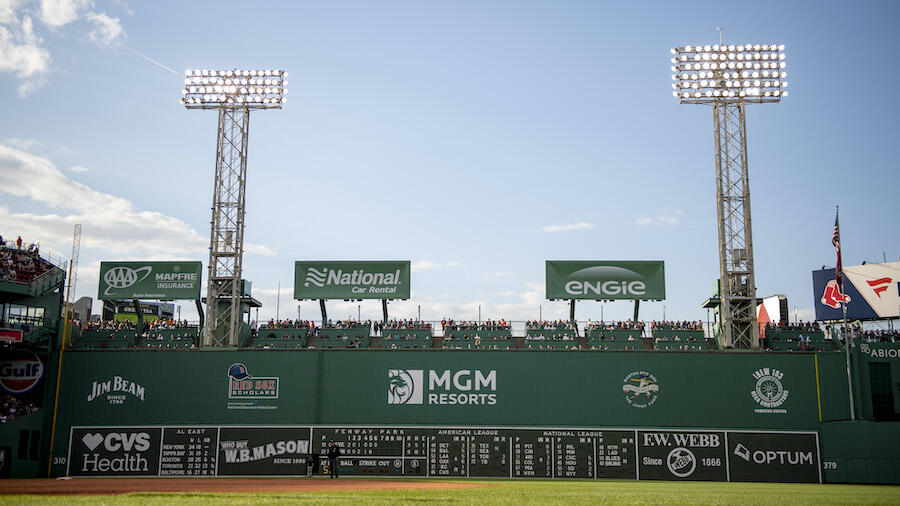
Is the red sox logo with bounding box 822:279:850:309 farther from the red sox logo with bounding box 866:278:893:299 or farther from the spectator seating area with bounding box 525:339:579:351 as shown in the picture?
the spectator seating area with bounding box 525:339:579:351

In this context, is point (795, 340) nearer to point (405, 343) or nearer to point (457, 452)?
point (457, 452)

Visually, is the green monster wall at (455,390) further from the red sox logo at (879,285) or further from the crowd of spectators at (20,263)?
the red sox logo at (879,285)

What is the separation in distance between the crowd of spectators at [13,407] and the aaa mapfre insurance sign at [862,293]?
141 ft

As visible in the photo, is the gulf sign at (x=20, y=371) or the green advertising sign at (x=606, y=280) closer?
the gulf sign at (x=20, y=371)

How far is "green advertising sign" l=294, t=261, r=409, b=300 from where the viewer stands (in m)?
43.1

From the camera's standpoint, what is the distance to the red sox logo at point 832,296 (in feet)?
151

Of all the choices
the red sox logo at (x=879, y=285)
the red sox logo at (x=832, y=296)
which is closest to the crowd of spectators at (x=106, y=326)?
the red sox logo at (x=832, y=296)

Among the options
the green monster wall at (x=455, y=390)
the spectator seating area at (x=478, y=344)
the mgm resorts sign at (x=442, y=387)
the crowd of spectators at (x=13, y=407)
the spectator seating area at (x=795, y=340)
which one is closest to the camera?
the crowd of spectators at (x=13, y=407)

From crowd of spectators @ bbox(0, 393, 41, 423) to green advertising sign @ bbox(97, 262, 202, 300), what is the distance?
774 centimetres

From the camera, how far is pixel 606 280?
42688mm

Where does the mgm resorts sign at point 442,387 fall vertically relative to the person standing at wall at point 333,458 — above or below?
above

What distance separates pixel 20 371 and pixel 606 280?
101 feet

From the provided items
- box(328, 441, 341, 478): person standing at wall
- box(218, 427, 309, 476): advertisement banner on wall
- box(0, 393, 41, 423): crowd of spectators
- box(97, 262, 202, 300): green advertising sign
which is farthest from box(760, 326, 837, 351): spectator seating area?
box(0, 393, 41, 423): crowd of spectators

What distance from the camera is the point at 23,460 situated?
35.9m
